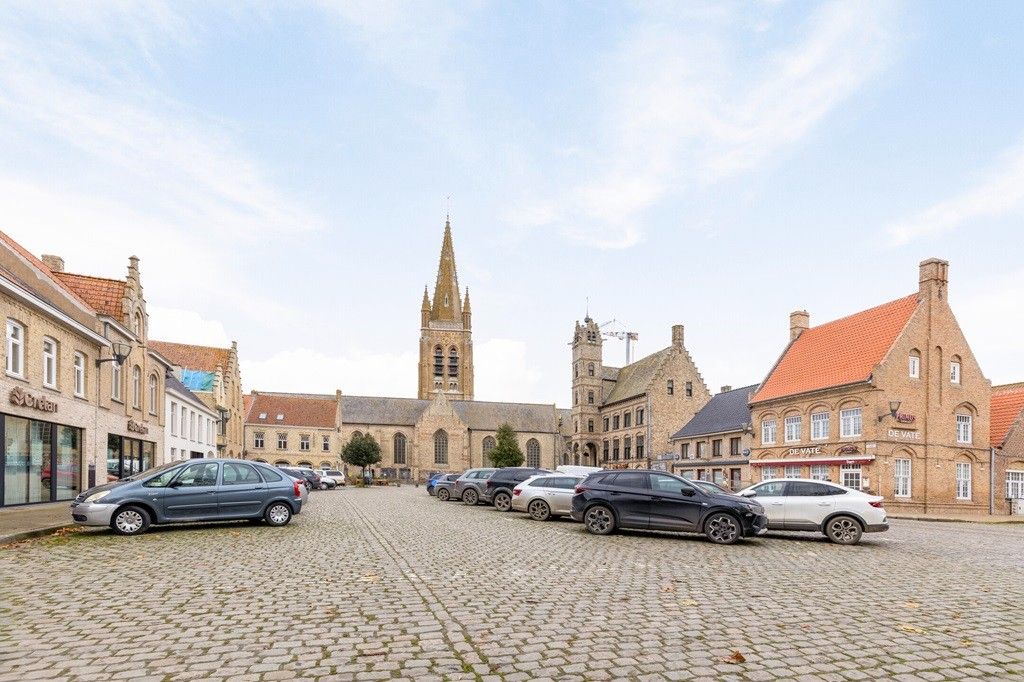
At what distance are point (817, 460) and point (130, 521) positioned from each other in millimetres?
30089

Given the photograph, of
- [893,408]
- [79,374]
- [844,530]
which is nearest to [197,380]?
[79,374]

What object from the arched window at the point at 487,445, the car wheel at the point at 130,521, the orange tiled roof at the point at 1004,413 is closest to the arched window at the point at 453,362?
the arched window at the point at 487,445

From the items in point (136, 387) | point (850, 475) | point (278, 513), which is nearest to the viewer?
point (278, 513)

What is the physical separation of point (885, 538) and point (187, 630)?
17209 mm

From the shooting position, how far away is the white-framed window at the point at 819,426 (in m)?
34.8

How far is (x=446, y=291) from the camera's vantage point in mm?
104250

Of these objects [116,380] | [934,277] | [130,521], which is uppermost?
[934,277]

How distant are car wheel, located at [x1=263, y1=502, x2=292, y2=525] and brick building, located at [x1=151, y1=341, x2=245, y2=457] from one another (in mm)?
32127

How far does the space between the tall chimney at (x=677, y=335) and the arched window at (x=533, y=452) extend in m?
32.5

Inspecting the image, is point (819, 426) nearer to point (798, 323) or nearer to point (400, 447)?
point (798, 323)

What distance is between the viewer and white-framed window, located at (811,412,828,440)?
34.8 meters

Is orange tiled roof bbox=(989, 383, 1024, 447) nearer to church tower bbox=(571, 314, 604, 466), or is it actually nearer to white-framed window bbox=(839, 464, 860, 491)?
white-framed window bbox=(839, 464, 860, 491)

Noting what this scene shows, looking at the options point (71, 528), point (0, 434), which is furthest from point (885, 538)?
point (0, 434)

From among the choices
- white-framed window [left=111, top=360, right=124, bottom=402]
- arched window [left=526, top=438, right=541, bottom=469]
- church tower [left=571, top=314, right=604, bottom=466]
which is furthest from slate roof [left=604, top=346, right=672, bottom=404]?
white-framed window [left=111, top=360, right=124, bottom=402]
